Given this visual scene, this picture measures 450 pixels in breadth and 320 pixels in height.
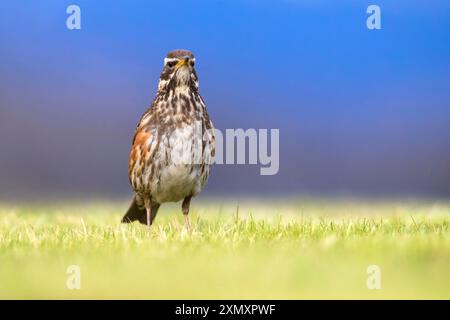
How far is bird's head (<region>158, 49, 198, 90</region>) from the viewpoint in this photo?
9.14 metres

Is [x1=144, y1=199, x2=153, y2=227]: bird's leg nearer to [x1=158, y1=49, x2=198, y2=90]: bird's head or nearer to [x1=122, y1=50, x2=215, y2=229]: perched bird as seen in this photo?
[x1=122, y1=50, x2=215, y2=229]: perched bird

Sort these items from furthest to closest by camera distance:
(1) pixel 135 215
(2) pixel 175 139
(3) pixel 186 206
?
(1) pixel 135 215 < (3) pixel 186 206 < (2) pixel 175 139

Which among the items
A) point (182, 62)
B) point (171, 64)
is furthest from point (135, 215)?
point (182, 62)

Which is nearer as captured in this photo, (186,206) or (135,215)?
(186,206)

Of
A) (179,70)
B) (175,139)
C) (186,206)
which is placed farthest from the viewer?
(186,206)

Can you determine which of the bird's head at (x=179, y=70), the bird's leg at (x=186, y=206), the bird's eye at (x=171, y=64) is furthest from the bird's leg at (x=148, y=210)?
the bird's eye at (x=171, y=64)

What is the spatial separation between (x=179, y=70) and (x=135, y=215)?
2.17 metres

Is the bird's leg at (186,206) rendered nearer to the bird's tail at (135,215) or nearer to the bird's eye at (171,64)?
the bird's tail at (135,215)

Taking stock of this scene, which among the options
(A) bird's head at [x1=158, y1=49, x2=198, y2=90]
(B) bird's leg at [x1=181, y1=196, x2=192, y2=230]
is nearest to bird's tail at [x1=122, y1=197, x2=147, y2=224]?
(B) bird's leg at [x1=181, y1=196, x2=192, y2=230]

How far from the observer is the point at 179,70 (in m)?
9.18

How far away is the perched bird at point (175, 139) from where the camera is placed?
904 centimetres

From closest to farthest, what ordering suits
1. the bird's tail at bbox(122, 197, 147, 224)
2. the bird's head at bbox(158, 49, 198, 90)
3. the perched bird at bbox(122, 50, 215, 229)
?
the perched bird at bbox(122, 50, 215, 229) → the bird's head at bbox(158, 49, 198, 90) → the bird's tail at bbox(122, 197, 147, 224)

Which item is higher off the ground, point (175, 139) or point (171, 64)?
point (171, 64)

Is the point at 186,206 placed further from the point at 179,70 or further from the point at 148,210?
the point at 179,70
